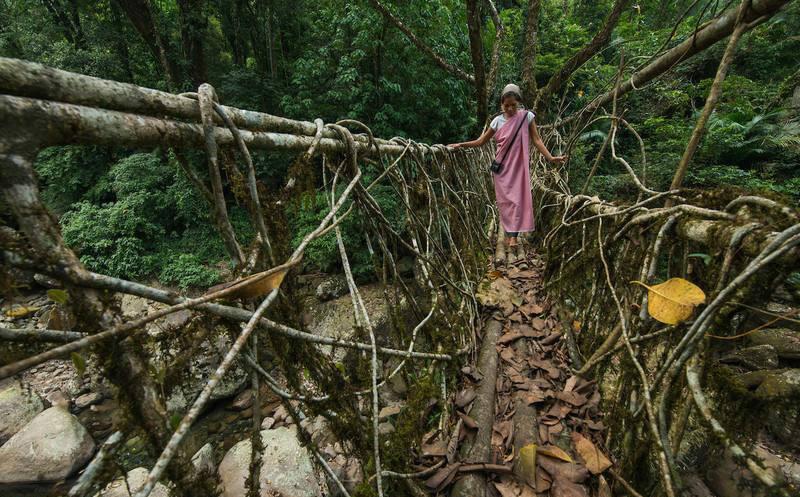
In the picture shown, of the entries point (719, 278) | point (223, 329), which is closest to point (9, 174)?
point (223, 329)

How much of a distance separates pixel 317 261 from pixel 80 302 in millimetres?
5628

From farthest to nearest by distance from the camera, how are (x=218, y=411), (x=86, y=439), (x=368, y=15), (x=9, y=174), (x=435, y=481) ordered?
(x=368, y=15), (x=218, y=411), (x=86, y=439), (x=435, y=481), (x=9, y=174)

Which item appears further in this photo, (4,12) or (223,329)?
(4,12)

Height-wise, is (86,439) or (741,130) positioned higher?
(741,130)

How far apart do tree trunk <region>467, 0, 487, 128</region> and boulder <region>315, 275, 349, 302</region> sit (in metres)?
3.48

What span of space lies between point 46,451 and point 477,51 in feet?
18.7

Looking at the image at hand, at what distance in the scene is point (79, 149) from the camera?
26.5 feet

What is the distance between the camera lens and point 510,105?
8.14 feet

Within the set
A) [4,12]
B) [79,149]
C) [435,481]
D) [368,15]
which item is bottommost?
[435,481]

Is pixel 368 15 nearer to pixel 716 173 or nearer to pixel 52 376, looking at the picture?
pixel 716 173

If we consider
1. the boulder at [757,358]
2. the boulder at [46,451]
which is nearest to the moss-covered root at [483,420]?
the boulder at [757,358]

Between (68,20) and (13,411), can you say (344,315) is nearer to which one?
(13,411)

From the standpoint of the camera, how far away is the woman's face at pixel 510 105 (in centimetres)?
245

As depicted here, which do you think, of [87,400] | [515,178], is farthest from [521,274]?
[87,400]
